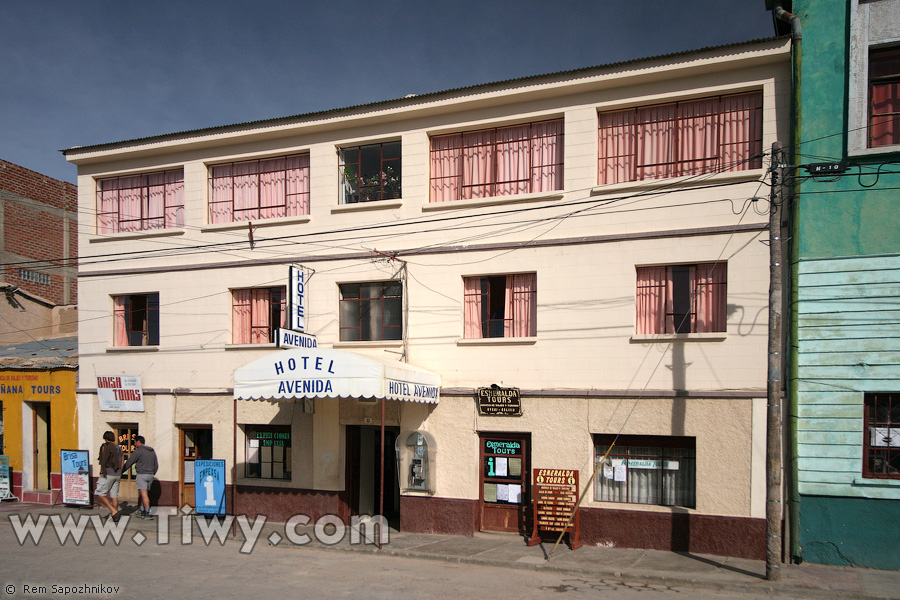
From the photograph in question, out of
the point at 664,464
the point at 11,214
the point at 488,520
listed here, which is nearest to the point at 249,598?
the point at 488,520

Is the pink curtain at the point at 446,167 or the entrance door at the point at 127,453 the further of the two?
the entrance door at the point at 127,453

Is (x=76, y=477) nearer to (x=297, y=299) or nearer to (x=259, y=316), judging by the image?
(x=259, y=316)

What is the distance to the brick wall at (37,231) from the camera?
1040 inches

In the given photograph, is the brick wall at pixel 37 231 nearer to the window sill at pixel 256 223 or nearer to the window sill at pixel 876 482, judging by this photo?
the window sill at pixel 256 223

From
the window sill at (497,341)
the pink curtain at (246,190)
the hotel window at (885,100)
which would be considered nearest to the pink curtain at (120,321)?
the pink curtain at (246,190)

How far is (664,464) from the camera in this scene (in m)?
13.3

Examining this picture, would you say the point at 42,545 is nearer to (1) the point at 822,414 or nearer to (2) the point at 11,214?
(1) the point at 822,414

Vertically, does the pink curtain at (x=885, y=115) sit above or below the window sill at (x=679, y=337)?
above

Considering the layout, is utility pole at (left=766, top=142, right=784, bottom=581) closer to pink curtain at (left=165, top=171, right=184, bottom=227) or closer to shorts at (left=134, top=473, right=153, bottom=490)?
shorts at (left=134, top=473, right=153, bottom=490)

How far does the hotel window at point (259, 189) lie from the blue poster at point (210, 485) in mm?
5566

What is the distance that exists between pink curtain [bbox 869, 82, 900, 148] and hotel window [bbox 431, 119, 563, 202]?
5394mm

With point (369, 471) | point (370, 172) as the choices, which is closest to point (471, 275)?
point (370, 172)

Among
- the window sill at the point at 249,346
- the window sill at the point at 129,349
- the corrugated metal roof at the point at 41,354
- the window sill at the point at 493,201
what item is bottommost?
the corrugated metal roof at the point at 41,354

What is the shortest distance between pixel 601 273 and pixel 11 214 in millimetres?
22725
